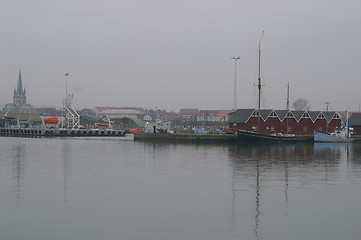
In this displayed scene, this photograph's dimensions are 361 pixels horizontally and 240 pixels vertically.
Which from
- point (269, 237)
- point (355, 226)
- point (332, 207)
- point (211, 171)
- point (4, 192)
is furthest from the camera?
point (211, 171)

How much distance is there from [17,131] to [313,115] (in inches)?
3107

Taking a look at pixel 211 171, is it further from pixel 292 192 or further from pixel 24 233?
pixel 24 233

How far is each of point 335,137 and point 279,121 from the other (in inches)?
406

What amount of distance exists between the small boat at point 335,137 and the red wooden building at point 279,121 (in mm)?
5579

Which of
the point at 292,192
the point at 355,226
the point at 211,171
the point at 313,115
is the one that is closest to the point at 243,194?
the point at 292,192

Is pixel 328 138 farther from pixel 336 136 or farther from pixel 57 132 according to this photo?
pixel 57 132

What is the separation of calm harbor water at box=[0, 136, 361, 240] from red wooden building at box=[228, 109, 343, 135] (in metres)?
54.3

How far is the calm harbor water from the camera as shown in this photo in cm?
1873

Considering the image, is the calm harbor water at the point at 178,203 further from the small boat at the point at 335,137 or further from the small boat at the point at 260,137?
the small boat at the point at 335,137

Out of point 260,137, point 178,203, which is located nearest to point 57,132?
point 260,137

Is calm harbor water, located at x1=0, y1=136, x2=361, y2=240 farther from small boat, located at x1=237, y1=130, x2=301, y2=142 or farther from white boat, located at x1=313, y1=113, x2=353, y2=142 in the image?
white boat, located at x1=313, y1=113, x2=353, y2=142

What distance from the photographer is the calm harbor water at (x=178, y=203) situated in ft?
61.5

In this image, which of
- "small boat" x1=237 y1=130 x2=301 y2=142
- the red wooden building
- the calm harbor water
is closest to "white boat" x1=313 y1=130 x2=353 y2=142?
"small boat" x1=237 y1=130 x2=301 y2=142

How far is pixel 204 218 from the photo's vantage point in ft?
68.8
